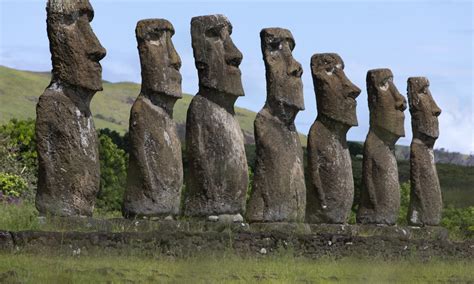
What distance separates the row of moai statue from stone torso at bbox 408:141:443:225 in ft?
3.34

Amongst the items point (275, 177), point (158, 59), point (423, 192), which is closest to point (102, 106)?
point (423, 192)

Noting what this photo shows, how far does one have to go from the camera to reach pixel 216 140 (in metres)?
19.1

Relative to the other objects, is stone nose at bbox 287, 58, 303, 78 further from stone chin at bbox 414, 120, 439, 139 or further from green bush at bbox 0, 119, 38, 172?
green bush at bbox 0, 119, 38, 172

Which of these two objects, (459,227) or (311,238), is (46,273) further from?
(459,227)

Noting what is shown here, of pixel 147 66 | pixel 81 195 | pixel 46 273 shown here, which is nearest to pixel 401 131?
pixel 147 66

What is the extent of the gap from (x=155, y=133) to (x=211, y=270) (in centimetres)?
344

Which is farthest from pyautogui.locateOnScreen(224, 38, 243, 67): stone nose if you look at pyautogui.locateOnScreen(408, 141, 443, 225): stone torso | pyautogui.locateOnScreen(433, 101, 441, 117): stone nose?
pyautogui.locateOnScreen(433, 101, 441, 117): stone nose

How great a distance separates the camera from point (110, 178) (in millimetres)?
29906

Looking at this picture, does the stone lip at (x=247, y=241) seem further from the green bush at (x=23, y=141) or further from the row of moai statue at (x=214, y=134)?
the green bush at (x=23, y=141)

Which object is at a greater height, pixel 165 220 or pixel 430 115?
pixel 430 115

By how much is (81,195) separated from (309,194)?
5121 millimetres

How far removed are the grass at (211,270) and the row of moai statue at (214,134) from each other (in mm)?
1771

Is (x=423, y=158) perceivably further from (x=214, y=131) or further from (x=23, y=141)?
(x=23, y=141)

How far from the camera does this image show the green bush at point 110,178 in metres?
29.5
